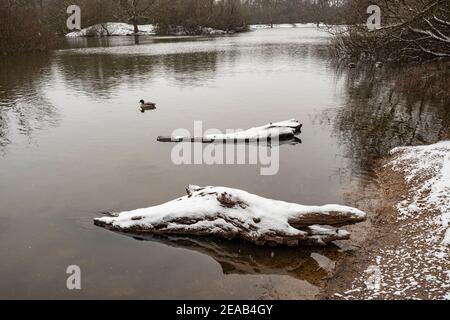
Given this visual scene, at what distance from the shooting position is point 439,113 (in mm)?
22438

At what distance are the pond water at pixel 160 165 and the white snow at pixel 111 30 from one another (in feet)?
186

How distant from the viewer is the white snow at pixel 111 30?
90.4 meters

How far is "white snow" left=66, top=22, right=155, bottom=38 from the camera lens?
90438 mm

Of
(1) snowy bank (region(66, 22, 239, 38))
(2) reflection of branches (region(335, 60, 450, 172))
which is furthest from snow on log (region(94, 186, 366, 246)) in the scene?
(1) snowy bank (region(66, 22, 239, 38))

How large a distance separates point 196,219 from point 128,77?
28620 mm

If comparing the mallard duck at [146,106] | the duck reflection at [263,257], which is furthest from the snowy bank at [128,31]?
the duck reflection at [263,257]

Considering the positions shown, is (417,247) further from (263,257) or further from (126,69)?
(126,69)

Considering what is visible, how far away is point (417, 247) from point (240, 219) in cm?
423

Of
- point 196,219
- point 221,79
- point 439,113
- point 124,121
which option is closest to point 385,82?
point 439,113

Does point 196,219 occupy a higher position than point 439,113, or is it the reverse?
point 439,113

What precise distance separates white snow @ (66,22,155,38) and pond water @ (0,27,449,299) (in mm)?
56699

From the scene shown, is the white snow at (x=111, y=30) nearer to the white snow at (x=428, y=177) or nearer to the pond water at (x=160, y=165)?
the pond water at (x=160, y=165)

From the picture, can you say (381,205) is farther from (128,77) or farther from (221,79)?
(128,77)

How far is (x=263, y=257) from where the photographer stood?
10156mm
